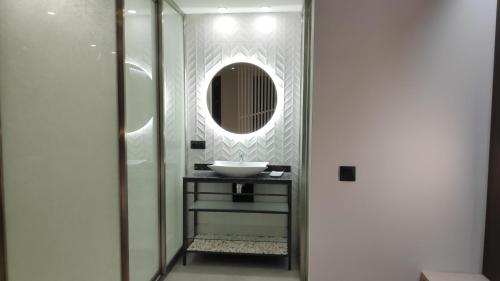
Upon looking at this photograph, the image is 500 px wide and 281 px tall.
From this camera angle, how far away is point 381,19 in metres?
1.99

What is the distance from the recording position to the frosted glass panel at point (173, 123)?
2830mm

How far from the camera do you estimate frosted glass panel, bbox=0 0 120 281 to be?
4.09 feet

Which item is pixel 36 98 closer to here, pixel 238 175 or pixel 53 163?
pixel 53 163

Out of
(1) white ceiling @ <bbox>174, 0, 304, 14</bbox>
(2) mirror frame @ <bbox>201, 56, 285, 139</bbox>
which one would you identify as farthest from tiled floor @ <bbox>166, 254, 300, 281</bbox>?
(1) white ceiling @ <bbox>174, 0, 304, 14</bbox>

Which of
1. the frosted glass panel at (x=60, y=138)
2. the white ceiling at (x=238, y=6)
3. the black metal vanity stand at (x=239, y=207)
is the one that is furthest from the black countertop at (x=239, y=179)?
the white ceiling at (x=238, y=6)

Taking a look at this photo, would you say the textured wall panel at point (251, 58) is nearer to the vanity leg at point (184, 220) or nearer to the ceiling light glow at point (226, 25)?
the ceiling light glow at point (226, 25)

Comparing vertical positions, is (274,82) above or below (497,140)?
above

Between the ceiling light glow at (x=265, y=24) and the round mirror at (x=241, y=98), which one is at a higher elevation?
the ceiling light glow at (x=265, y=24)

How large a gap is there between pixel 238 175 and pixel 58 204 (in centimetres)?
163

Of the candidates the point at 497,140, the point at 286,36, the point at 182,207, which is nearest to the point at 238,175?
the point at 182,207

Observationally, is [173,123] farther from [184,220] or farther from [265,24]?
[265,24]

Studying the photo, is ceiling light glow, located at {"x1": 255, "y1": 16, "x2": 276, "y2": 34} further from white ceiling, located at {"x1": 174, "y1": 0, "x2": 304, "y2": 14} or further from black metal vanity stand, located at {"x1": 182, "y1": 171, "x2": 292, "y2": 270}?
black metal vanity stand, located at {"x1": 182, "y1": 171, "x2": 292, "y2": 270}

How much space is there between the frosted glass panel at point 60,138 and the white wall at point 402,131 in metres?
1.26

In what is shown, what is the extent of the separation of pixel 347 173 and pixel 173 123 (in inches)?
66.0
